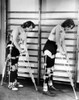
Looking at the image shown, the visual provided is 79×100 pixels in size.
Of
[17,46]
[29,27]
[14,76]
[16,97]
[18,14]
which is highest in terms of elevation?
[18,14]

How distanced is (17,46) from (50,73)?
997 mm

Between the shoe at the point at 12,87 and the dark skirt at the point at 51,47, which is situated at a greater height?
the dark skirt at the point at 51,47

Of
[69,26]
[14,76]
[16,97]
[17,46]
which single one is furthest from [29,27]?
[16,97]

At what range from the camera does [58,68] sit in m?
5.43

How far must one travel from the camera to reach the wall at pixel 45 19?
5.17 m

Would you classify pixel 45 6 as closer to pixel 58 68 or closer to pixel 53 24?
pixel 53 24

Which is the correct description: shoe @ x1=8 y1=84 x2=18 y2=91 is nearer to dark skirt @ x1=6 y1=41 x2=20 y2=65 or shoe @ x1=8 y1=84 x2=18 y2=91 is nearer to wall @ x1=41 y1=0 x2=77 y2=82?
dark skirt @ x1=6 y1=41 x2=20 y2=65

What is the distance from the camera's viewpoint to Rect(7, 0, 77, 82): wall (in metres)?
5.17

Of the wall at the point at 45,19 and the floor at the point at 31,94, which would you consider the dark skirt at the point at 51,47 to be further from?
the floor at the point at 31,94

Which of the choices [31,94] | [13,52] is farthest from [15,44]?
[31,94]

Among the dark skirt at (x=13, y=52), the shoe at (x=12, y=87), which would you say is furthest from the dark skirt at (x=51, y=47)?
the shoe at (x=12, y=87)

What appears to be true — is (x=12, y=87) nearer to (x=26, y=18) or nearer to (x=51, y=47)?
(x=51, y=47)

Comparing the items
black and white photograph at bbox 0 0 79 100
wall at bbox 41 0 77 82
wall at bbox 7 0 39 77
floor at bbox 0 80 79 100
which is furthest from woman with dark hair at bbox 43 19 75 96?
wall at bbox 7 0 39 77

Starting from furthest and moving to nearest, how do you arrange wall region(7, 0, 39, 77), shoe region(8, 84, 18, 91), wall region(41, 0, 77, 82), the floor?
wall region(7, 0, 39, 77), wall region(41, 0, 77, 82), shoe region(8, 84, 18, 91), the floor
